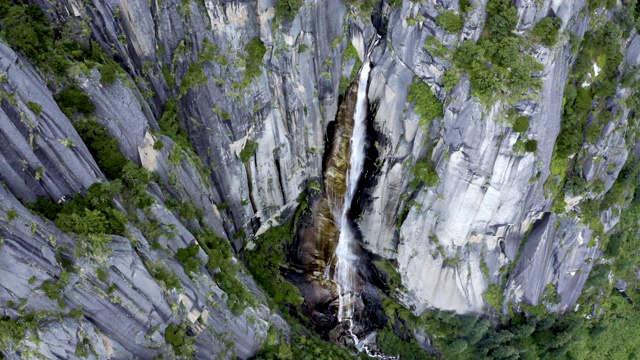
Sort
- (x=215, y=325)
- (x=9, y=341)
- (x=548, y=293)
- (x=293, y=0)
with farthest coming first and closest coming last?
(x=548, y=293) → (x=293, y=0) → (x=215, y=325) → (x=9, y=341)

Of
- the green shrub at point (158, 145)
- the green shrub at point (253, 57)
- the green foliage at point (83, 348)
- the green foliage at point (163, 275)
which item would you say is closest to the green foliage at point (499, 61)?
the green shrub at point (253, 57)

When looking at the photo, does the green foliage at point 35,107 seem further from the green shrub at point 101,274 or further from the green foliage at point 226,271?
the green foliage at point 226,271

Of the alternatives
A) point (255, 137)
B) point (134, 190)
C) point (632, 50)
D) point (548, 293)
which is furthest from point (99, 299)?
point (632, 50)

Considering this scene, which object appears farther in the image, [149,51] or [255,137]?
[255,137]

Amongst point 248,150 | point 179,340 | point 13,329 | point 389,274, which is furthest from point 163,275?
point 389,274

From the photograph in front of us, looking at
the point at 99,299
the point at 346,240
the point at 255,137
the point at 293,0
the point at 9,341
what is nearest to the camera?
the point at 9,341

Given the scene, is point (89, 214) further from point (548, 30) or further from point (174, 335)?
point (548, 30)

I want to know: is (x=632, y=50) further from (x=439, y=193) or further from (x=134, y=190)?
(x=134, y=190)
